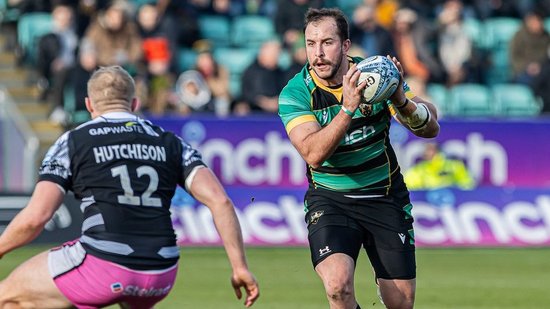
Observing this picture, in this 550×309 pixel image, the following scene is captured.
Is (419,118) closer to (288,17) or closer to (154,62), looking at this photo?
(154,62)

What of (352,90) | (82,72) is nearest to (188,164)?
(352,90)

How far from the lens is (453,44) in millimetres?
20297

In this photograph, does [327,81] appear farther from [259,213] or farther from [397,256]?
[259,213]

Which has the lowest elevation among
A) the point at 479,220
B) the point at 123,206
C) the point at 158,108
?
the point at 479,220

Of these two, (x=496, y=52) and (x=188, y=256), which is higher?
(x=496, y=52)

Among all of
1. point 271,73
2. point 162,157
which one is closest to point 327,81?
point 162,157

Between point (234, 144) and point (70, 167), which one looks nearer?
point (70, 167)

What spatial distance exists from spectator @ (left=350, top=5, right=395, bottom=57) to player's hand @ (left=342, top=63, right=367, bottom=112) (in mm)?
12284

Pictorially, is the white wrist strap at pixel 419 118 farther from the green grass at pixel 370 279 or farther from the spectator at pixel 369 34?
the spectator at pixel 369 34

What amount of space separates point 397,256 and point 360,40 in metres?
12.6

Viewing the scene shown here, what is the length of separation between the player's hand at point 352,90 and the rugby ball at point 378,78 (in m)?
0.03

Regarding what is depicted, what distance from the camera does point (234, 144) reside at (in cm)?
1719

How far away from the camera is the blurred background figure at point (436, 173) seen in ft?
56.1

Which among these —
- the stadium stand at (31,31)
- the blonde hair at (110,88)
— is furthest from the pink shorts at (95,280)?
the stadium stand at (31,31)
